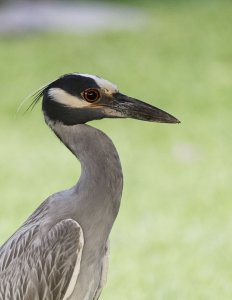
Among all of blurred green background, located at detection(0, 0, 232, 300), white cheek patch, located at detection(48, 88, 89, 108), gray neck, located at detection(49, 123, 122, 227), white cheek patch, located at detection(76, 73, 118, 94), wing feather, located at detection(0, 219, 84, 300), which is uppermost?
blurred green background, located at detection(0, 0, 232, 300)

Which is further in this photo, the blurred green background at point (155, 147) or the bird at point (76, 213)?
the blurred green background at point (155, 147)

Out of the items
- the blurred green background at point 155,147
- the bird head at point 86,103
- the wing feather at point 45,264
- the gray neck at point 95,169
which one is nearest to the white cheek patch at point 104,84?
the bird head at point 86,103

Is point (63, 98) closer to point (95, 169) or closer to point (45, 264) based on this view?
point (95, 169)

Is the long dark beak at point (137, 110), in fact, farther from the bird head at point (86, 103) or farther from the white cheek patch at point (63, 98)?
the white cheek patch at point (63, 98)

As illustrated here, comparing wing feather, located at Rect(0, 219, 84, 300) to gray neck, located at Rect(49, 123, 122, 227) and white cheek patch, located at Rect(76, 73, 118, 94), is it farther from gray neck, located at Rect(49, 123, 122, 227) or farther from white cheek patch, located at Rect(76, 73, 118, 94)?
white cheek patch, located at Rect(76, 73, 118, 94)

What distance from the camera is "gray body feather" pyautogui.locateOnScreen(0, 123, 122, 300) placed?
10.1 ft

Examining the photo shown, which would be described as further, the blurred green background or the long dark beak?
the blurred green background

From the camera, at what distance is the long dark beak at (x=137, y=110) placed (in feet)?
10.2

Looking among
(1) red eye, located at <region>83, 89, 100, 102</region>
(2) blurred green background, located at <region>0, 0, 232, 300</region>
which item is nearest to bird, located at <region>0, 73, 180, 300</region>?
(1) red eye, located at <region>83, 89, 100, 102</region>

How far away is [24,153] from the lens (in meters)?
6.82

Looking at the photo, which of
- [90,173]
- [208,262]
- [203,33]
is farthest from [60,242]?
[203,33]

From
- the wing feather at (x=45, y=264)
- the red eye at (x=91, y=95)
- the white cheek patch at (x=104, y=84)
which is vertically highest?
the white cheek patch at (x=104, y=84)

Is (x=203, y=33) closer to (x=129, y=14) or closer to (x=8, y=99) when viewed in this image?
(x=129, y=14)

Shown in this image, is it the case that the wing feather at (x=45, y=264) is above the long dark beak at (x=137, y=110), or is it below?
below
